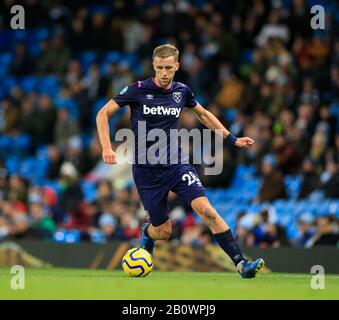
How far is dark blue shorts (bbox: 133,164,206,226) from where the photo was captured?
12078 mm

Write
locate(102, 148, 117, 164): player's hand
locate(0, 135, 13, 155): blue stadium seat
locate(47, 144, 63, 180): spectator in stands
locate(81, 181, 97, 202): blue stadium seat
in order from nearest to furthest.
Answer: locate(102, 148, 117, 164): player's hand
locate(81, 181, 97, 202): blue stadium seat
locate(47, 144, 63, 180): spectator in stands
locate(0, 135, 13, 155): blue stadium seat

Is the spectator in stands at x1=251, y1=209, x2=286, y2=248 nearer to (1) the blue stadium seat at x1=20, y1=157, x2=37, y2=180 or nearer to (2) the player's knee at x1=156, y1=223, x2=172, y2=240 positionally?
(2) the player's knee at x1=156, y1=223, x2=172, y2=240

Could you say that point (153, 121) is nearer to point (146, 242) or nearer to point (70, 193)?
point (146, 242)

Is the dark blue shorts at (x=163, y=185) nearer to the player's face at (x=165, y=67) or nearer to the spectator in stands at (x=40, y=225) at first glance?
the player's face at (x=165, y=67)

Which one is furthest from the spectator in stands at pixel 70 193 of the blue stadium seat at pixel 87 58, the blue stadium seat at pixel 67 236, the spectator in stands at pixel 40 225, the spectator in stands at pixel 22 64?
the spectator in stands at pixel 22 64

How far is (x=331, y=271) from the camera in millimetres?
15289

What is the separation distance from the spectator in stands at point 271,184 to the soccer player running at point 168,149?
6.65 meters

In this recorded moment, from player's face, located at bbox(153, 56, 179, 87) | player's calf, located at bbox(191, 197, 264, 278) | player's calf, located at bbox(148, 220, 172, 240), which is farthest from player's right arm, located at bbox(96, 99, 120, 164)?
player's calf, located at bbox(148, 220, 172, 240)

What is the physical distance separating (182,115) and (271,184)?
279 centimetres

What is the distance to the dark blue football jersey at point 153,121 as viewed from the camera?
1220 cm

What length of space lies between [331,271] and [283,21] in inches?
354

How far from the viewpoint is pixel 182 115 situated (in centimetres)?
2109

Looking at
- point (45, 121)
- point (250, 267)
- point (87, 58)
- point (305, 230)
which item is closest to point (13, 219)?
point (45, 121)

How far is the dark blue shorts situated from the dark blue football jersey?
0.34 feet
